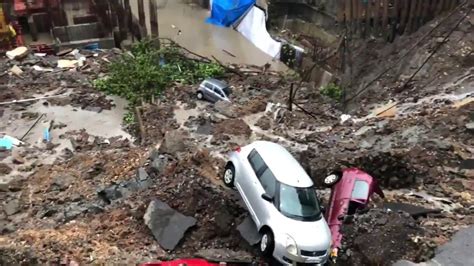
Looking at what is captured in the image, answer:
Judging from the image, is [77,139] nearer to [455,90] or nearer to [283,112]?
[283,112]

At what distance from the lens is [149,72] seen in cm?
1862

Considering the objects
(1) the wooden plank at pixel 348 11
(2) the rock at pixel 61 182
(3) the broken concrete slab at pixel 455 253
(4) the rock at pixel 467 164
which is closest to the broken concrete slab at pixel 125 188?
(2) the rock at pixel 61 182

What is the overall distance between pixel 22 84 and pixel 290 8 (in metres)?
Result: 13.2

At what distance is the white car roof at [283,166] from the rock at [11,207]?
5.50 metres

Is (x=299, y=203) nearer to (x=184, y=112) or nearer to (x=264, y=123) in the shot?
(x=264, y=123)

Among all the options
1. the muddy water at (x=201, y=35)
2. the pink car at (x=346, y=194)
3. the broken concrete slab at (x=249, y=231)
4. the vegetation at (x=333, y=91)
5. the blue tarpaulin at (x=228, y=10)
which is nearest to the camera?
the broken concrete slab at (x=249, y=231)

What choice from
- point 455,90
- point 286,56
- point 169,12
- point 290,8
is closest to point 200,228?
point 455,90

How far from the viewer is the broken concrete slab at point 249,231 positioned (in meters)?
9.38

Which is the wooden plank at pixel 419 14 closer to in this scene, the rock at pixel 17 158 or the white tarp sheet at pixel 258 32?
the white tarp sheet at pixel 258 32

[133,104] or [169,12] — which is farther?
[169,12]

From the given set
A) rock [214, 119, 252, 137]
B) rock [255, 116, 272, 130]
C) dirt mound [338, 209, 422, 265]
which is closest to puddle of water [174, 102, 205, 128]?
rock [214, 119, 252, 137]

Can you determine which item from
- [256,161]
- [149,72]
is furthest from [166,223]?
[149,72]

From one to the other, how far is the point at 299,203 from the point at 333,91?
9.22 m

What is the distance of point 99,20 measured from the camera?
23172mm
